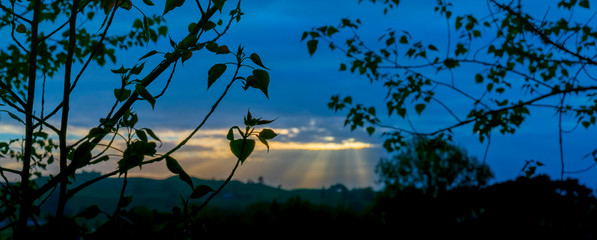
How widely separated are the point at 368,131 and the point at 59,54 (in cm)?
441

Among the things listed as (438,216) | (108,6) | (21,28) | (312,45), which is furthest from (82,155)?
(438,216)

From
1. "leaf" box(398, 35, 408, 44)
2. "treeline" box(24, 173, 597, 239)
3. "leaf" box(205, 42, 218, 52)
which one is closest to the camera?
"leaf" box(205, 42, 218, 52)

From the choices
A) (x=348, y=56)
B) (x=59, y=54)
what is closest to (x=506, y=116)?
(x=348, y=56)

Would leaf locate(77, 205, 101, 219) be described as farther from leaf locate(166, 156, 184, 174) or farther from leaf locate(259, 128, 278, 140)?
leaf locate(259, 128, 278, 140)

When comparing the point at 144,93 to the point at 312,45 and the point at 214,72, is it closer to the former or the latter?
the point at 214,72

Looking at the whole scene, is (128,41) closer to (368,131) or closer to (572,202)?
(368,131)

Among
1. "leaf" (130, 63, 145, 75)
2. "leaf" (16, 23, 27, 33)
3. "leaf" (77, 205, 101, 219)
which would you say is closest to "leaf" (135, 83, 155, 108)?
"leaf" (130, 63, 145, 75)

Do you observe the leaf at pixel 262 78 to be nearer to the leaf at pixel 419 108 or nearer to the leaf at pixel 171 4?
the leaf at pixel 171 4

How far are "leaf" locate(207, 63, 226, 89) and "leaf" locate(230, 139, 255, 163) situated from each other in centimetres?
23

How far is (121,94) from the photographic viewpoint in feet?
6.38

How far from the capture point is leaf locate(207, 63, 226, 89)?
69.7 inches

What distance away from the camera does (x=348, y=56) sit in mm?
7105

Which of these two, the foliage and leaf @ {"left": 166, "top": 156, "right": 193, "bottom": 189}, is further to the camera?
the foliage

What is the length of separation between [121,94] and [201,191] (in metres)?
0.50
